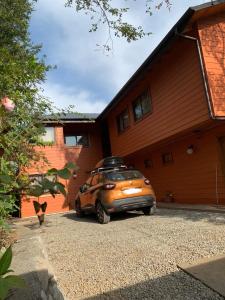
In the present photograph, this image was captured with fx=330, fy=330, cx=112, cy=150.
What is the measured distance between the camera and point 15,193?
1596 millimetres

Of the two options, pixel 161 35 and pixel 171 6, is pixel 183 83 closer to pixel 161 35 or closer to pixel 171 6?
pixel 161 35

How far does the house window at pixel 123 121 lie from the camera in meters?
18.0

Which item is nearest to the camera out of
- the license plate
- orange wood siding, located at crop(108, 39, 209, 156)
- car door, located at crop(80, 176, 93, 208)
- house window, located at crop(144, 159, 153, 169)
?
the license plate

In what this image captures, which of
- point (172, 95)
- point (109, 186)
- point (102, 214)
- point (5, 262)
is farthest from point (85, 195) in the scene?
point (5, 262)

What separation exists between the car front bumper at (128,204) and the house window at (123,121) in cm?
766

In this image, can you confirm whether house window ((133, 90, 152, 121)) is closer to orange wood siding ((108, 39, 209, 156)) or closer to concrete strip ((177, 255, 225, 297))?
orange wood siding ((108, 39, 209, 156))

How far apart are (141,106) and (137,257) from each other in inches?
433

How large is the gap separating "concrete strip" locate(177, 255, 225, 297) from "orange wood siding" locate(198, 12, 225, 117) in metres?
6.30

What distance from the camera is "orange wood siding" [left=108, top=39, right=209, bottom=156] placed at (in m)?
11.1

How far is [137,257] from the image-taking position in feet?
18.9

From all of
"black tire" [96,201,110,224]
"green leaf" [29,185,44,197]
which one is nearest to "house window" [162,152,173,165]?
"black tire" [96,201,110,224]

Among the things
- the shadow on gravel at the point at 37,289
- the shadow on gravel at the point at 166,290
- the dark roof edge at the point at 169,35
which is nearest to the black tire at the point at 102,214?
the dark roof edge at the point at 169,35

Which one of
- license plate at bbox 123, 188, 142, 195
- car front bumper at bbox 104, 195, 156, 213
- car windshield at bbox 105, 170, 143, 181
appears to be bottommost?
car front bumper at bbox 104, 195, 156, 213

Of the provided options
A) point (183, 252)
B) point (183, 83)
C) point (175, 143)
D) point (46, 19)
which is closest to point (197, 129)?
point (183, 83)
